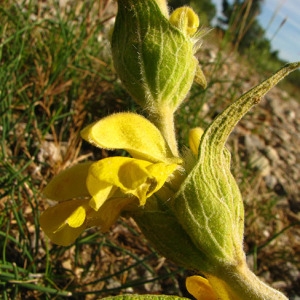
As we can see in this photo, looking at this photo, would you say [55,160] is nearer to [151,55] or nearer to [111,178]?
[151,55]

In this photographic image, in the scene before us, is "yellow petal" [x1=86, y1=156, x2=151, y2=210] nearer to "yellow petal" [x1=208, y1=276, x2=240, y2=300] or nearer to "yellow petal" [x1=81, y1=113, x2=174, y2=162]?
"yellow petal" [x1=81, y1=113, x2=174, y2=162]

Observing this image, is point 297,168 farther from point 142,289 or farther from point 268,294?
point 268,294

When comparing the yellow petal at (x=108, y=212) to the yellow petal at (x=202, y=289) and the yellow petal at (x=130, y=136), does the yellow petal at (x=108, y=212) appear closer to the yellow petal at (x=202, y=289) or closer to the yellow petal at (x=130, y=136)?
the yellow petal at (x=130, y=136)

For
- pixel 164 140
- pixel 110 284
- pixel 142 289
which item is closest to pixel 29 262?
pixel 110 284

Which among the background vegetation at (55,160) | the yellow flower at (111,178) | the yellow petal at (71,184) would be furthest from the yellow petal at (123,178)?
the background vegetation at (55,160)

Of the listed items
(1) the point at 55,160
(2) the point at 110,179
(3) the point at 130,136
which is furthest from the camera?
(1) the point at 55,160

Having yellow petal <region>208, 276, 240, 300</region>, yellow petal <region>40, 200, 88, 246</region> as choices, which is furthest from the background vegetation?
yellow petal <region>208, 276, 240, 300</region>

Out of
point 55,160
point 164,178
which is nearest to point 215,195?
point 164,178
